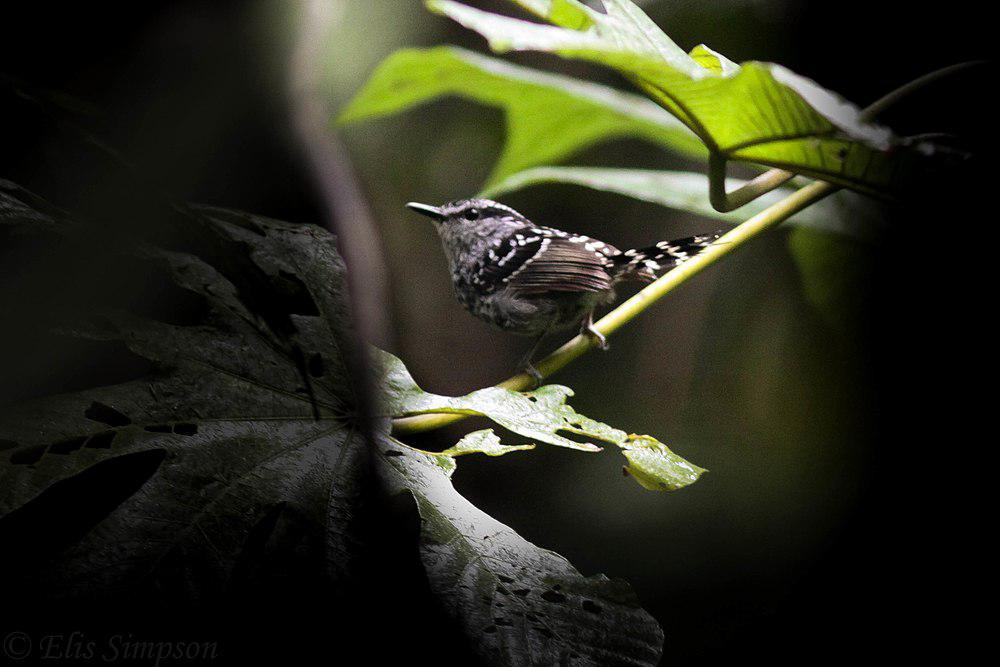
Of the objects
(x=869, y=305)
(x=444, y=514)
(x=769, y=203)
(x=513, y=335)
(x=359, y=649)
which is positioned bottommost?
(x=359, y=649)

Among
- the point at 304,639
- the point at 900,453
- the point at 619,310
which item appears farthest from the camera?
the point at 900,453

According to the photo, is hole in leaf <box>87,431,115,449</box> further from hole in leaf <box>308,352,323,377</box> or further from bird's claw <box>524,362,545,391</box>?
bird's claw <box>524,362,545,391</box>

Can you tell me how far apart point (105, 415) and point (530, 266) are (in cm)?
60

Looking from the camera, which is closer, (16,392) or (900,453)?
(16,392)

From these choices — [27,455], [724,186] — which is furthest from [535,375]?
[27,455]

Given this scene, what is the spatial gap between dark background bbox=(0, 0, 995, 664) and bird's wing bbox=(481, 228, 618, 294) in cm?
13

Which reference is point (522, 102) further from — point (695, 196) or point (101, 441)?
point (101, 441)

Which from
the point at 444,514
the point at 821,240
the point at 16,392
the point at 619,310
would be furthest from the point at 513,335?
the point at 16,392

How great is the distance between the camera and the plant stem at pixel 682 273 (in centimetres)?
94

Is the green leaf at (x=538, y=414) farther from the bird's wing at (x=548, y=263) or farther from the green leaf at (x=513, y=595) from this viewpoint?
the bird's wing at (x=548, y=263)

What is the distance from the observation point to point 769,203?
1162 millimetres

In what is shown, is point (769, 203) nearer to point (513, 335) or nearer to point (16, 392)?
point (513, 335)

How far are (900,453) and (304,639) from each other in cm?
95

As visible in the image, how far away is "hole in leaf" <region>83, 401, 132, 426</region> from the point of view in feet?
2.30
